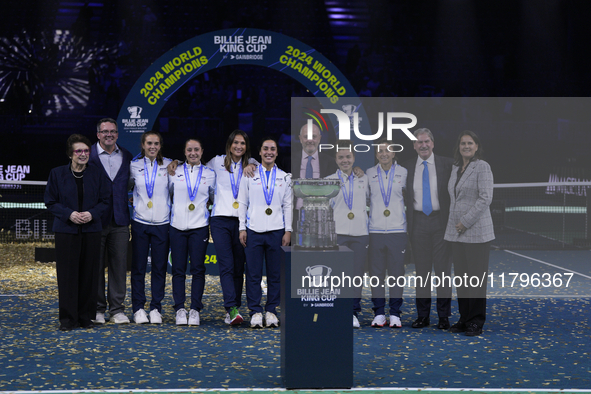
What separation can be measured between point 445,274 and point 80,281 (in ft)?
9.56

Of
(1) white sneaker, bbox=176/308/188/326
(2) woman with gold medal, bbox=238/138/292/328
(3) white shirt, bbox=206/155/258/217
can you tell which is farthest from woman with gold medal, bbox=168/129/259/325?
(1) white sneaker, bbox=176/308/188/326

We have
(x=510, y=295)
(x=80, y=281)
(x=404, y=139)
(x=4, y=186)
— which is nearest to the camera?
(x=80, y=281)

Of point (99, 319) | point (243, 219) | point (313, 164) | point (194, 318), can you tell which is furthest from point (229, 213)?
point (99, 319)

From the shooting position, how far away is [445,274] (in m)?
5.46

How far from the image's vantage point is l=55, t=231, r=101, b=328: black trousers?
17.4ft

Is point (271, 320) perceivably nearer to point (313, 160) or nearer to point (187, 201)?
point (187, 201)

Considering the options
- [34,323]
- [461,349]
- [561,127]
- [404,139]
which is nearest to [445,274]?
[461,349]

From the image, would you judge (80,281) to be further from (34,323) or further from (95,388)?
(95,388)

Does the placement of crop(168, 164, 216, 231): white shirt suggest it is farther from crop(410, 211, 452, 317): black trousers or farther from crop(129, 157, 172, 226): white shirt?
crop(410, 211, 452, 317): black trousers

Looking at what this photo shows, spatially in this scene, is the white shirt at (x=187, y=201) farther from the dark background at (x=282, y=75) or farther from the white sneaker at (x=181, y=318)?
the dark background at (x=282, y=75)

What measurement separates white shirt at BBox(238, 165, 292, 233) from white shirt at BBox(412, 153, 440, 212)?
1.03 metres

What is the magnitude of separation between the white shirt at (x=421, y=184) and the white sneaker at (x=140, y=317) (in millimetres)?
2377

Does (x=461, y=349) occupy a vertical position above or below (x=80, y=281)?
below

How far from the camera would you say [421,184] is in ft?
17.6
